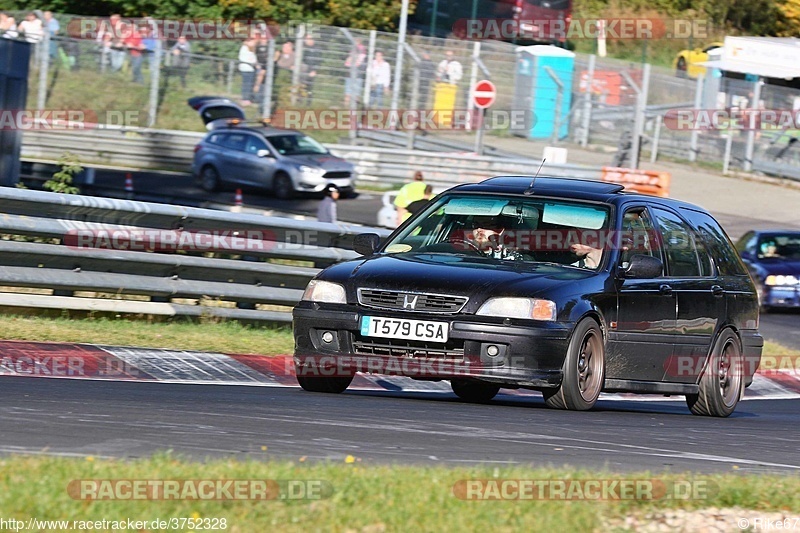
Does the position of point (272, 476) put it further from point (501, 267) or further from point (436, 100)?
point (436, 100)

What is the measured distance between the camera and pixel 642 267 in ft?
31.0

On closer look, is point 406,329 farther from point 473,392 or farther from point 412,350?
point 473,392

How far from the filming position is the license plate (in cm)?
858

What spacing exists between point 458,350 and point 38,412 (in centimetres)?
270

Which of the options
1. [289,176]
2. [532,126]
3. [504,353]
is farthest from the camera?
[532,126]

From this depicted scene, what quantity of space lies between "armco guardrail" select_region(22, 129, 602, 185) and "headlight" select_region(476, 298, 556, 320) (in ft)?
81.4

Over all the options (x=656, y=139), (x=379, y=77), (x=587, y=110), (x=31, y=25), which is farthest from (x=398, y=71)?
(x=31, y=25)

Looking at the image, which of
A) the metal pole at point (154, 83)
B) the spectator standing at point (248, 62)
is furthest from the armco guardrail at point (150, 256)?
the metal pole at point (154, 83)

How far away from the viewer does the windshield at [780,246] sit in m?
23.5

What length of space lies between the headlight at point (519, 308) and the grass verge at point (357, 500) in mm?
2677

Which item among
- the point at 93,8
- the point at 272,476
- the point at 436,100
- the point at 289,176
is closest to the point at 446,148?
the point at 436,100

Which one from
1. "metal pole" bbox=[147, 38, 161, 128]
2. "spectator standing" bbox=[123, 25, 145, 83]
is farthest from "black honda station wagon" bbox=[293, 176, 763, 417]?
"spectator standing" bbox=[123, 25, 145, 83]

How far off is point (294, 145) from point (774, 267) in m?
12.6

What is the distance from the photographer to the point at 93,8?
49.8 metres
